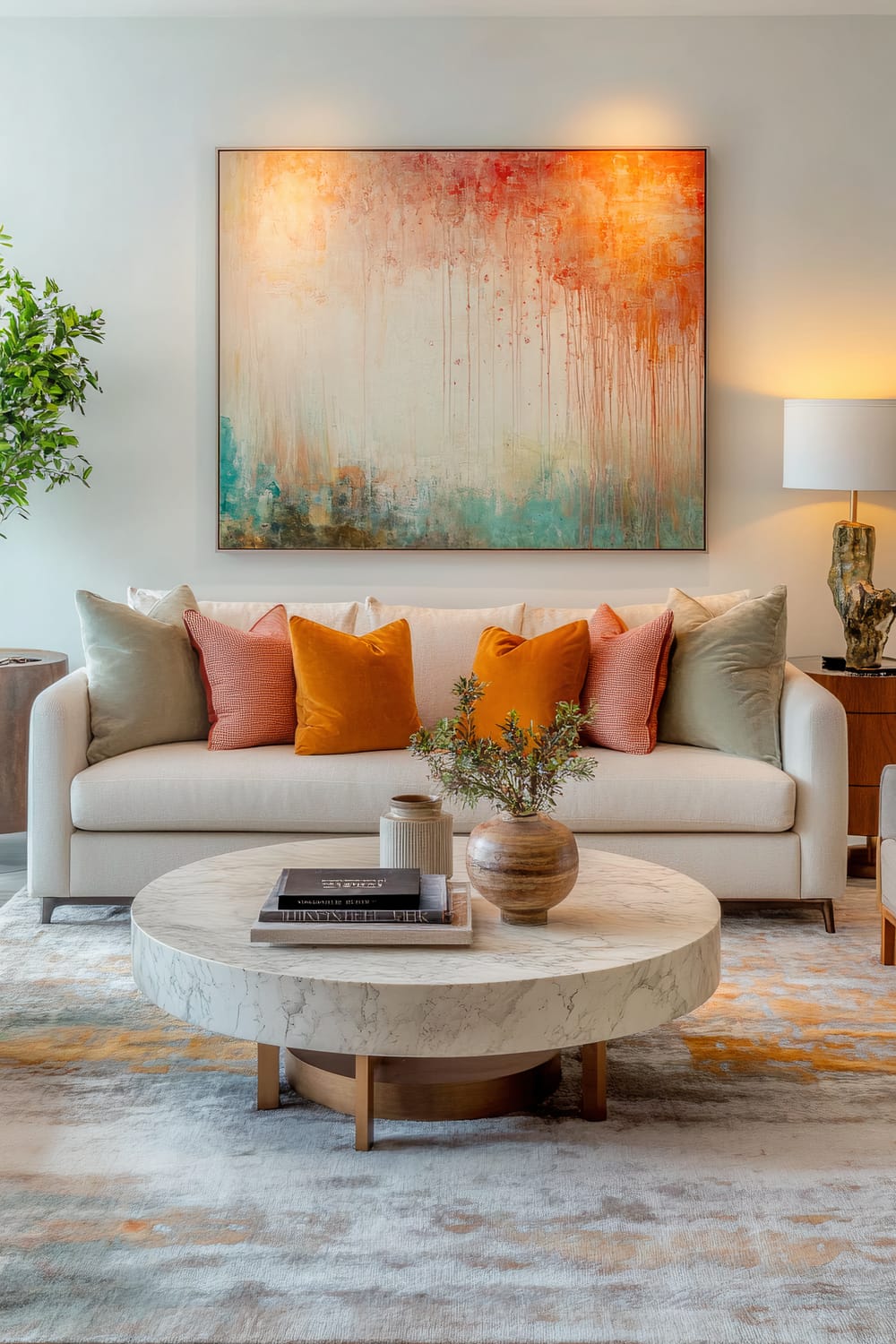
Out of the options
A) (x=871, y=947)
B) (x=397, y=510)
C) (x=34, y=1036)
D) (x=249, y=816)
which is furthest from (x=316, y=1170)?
(x=397, y=510)

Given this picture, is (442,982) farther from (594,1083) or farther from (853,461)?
(853,461)

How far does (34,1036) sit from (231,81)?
343 cm

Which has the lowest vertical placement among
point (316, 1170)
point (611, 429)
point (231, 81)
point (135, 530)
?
point (316, 1170)

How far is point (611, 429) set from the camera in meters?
4.61

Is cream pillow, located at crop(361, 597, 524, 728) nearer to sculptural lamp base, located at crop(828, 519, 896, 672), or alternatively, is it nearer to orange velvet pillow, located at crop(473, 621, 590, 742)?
orange velvet pillow, located at crop(473, 621, 590, 742)

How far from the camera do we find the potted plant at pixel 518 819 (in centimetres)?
231

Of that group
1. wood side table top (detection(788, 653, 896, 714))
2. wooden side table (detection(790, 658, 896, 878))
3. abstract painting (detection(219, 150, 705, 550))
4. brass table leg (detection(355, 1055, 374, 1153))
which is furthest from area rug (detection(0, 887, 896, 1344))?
abstract painting (detection(219, 150, 705, 550))

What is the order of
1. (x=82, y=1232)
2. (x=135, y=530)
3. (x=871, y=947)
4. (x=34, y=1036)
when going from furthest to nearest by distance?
(x=135, y=530)
(x=871, y=947)
(x=34, y=1036)
(x=82, y=1232)

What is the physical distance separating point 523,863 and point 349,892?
32cm

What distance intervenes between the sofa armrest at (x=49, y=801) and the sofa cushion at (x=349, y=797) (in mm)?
44

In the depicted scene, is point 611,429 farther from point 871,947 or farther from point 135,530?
point 871,947

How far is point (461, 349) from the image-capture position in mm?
4590

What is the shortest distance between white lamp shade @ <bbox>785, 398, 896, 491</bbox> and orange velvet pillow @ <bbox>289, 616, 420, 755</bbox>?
160 centimetres

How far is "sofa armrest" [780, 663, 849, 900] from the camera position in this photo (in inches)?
138
